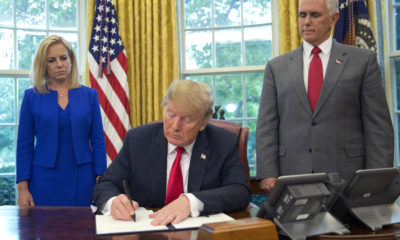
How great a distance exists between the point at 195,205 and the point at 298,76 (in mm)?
1102

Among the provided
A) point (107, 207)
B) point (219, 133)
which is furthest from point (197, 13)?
point (107, 207)

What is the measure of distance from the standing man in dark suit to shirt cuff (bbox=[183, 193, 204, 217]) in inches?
30.7

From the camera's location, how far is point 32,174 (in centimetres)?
283

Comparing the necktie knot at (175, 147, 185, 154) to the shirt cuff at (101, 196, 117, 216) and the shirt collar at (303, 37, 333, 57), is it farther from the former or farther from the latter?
the shirt collar at (303, 37, 333, 57)

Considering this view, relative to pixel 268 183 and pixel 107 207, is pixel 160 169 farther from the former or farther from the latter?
pixel 268 183

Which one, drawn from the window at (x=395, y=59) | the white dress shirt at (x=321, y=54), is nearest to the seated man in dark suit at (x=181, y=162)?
the white dress shirt at (x=321, y=54)

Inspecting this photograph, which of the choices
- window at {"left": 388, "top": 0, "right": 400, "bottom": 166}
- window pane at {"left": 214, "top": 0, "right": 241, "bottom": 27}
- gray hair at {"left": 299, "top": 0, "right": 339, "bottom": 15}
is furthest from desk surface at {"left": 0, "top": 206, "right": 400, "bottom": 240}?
window pane at {"left": 214, "top": 0, "right": 241, "bottom": 27}

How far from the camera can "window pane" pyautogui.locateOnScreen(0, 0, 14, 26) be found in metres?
4.63

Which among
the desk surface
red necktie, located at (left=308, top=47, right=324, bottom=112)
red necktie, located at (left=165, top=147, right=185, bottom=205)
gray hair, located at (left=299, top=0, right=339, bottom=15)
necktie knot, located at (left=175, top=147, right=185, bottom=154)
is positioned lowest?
the desk surface

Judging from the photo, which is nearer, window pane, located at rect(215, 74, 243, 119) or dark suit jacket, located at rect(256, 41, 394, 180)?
dark suit jacket, located at rect(256, 41, 394, 180)

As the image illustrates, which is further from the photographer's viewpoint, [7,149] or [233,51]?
[233,51]

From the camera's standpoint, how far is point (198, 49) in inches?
194

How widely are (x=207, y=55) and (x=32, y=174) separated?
258cm

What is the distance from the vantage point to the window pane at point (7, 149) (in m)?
4.65
